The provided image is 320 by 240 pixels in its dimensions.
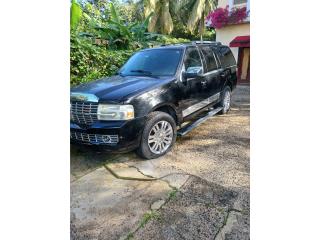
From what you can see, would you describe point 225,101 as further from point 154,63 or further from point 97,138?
point 97,138

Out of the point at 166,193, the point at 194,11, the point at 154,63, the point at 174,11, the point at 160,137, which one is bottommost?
the point at 166,193

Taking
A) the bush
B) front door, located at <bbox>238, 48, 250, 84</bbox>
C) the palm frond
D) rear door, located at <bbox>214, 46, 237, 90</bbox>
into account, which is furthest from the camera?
the palm frond

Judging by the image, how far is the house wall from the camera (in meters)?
12.9

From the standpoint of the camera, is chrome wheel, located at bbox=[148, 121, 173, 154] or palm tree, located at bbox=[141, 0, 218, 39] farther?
palm tree, located at bbox=[141, 0, 218, 39]

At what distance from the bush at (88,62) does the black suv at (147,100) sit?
2.25m

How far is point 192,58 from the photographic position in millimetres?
5035

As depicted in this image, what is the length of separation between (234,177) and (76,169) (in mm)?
2369

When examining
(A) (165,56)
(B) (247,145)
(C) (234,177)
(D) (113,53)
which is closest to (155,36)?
(D) (113,53)

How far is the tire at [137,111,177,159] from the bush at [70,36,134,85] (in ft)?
10.1

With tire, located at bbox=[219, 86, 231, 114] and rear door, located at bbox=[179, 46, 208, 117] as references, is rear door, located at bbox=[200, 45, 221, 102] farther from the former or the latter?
tire, located at bbox=[219, 86, 231, 114]

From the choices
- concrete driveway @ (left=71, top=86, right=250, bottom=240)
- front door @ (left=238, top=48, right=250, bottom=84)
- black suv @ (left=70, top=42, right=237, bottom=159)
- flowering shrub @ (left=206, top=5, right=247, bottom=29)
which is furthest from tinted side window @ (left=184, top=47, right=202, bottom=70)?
front door @ (left=238, top=48, right=250, bottom=84)

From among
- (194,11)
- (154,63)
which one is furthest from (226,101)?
(194,11)

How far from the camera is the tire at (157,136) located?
12.7 ft

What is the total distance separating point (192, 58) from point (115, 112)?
2247mm
